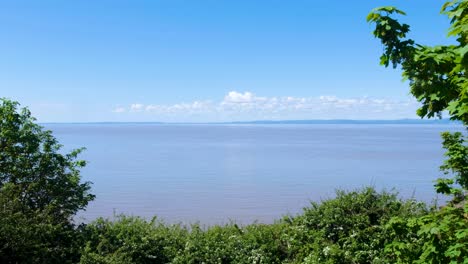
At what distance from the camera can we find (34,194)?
14.5m

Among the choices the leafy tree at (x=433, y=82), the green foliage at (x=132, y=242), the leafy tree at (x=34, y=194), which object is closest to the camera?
the leafy tree at (x=433, y=82)

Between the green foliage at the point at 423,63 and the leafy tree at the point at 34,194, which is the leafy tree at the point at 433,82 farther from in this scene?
the leafy tree at the point at 34,194

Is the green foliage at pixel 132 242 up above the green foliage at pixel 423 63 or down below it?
below

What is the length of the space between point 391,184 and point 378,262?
101 feet

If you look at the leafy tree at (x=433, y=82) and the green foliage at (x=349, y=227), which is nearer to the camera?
the leafy tree at (x=433, y=82)

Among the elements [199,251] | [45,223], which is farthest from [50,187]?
[199,251]

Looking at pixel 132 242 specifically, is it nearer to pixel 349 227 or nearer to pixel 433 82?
pixel 349 227

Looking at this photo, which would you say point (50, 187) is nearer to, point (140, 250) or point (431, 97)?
point (140, 250)

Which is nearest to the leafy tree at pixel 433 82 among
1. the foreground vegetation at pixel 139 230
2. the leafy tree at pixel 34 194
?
the foreground vegetation at pixel 139 230

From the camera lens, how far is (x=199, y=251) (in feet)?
41.1

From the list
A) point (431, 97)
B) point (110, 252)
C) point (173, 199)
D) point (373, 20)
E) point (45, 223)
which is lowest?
point (173, 199)

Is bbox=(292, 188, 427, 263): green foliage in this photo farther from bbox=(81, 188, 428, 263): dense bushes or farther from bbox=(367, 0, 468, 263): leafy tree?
bbox=(367, 0, 468, 263): leafy tree

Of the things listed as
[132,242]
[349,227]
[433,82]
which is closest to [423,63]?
[433,82]

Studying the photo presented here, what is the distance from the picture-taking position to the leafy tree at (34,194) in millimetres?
11867
